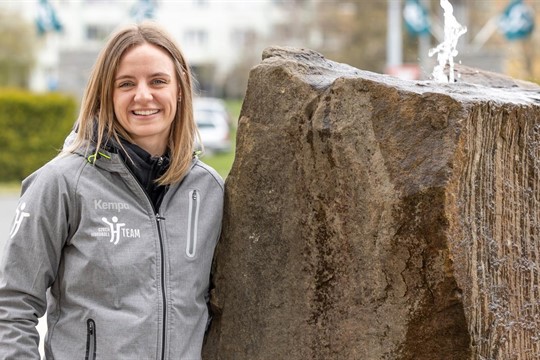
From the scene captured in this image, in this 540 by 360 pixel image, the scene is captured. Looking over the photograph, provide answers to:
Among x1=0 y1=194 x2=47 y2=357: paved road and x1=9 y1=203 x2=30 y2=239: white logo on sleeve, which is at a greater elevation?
x1=9 y1=203 x2=30 y2=239: white logo on sleeve

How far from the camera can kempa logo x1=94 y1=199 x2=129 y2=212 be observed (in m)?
2.87

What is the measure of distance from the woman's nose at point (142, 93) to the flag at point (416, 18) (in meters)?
17.4

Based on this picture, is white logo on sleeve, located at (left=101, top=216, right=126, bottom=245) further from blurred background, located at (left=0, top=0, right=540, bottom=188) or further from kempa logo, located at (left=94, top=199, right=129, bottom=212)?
blurred background, located at (left=0, top=0, right=540, bottom=188)

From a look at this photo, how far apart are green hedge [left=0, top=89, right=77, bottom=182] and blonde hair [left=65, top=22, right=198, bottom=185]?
14259 mm

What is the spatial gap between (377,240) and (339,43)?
30629 millimetres

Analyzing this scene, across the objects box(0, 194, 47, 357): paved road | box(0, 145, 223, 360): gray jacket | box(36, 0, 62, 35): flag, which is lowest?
box(0, 194, 47, 357): paved road

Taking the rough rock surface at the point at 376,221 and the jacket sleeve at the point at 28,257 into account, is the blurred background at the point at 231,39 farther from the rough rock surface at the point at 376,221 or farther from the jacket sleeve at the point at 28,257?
the jacket sleeve at the point at 28,257

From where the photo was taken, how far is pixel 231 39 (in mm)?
45500

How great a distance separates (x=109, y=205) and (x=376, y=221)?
87 cm

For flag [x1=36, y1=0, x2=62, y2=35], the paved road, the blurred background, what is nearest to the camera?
the paved road

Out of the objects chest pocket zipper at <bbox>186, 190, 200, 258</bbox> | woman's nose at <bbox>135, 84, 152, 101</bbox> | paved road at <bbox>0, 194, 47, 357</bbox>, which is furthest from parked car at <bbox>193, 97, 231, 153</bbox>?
woman's nose at <bbox>135, 84, 152, 101</bbox>

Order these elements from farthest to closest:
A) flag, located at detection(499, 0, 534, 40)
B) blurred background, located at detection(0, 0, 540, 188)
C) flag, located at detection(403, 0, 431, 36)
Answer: flag, located at detection(403, 0, 431, 36) < flag, located at detection(499, 0, 534, 40) < blurred background, located at detection(0, 0, 540, 188)

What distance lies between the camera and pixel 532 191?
3.20 meters

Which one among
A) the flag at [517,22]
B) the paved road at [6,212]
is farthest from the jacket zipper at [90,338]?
the flag at [517,22]
